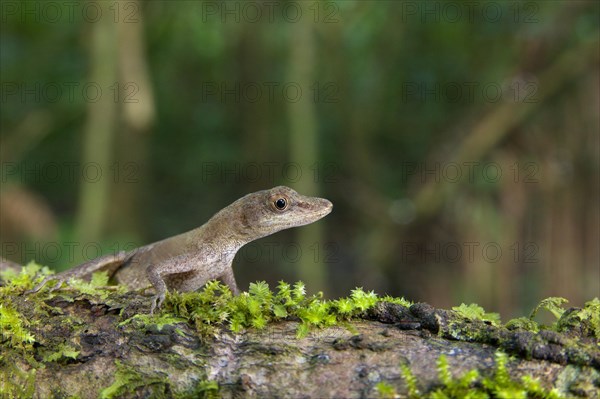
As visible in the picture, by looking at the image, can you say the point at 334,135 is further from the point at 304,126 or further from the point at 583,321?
the point at 583,321

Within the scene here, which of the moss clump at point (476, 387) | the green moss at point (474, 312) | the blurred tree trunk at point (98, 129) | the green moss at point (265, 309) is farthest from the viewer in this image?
the blurred tree trunk at point (98, 129)

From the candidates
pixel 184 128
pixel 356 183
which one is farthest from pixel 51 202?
pixel 356 183

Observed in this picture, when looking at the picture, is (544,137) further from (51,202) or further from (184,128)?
(51,202)

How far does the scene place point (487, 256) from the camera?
8750mm

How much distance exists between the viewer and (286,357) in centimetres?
291

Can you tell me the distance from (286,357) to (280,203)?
197 centimetres

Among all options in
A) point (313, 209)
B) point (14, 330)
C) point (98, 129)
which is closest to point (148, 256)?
point (313, 209)

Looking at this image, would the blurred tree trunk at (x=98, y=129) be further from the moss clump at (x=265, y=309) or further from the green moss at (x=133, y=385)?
the green moss at (x=133, y=385)

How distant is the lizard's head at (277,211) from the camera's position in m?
4.78

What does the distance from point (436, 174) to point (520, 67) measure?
200 cm

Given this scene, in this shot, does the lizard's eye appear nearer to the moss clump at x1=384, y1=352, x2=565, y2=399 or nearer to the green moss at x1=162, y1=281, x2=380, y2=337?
the green moss at x1=162, y1=281, x2=380, y2=337

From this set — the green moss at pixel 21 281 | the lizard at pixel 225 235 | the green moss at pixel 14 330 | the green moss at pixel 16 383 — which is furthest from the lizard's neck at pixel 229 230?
the green moss at pixel 16 383

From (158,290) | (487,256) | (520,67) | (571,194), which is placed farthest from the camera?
(520,67)

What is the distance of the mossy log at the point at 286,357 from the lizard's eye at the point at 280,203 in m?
1.66
